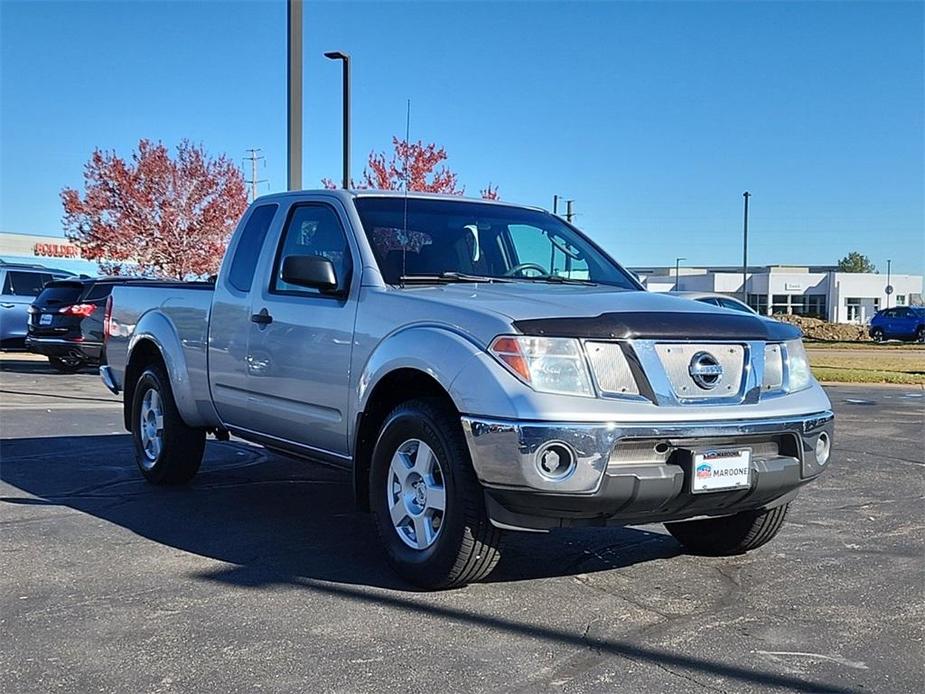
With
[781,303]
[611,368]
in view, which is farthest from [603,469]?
[781,303]

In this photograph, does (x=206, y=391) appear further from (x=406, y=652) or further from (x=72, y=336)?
(x=72, y=336)

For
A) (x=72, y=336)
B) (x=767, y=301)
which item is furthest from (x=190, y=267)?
(x=767, y=301)

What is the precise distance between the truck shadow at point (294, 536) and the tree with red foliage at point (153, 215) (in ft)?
79.7

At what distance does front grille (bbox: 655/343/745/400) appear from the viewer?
4.43m

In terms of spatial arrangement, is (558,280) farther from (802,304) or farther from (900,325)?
(802,304)

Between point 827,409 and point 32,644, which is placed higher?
point 827,409

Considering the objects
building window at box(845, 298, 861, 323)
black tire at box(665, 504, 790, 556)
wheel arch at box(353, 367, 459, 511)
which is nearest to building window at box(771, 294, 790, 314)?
building window at box(845, 298, 861, 323)

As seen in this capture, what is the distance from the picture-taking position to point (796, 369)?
16.3 ft

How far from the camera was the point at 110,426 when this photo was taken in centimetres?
1095

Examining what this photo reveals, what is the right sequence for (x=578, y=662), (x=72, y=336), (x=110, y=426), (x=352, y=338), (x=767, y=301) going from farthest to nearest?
(x=767, y=301)
(x=72, y=336)
(x=110, y=426)
(x=352, y=338)
(x=578, y=662)

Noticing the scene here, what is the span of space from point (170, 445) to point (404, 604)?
3.20 meters

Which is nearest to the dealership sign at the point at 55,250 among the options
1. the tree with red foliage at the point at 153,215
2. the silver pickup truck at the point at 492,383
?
the tree with red foliage at the point at 153,215

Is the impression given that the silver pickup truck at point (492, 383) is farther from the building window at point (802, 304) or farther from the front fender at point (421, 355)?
the building window at point (802, 304)

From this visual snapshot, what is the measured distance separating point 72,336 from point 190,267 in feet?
48.0
